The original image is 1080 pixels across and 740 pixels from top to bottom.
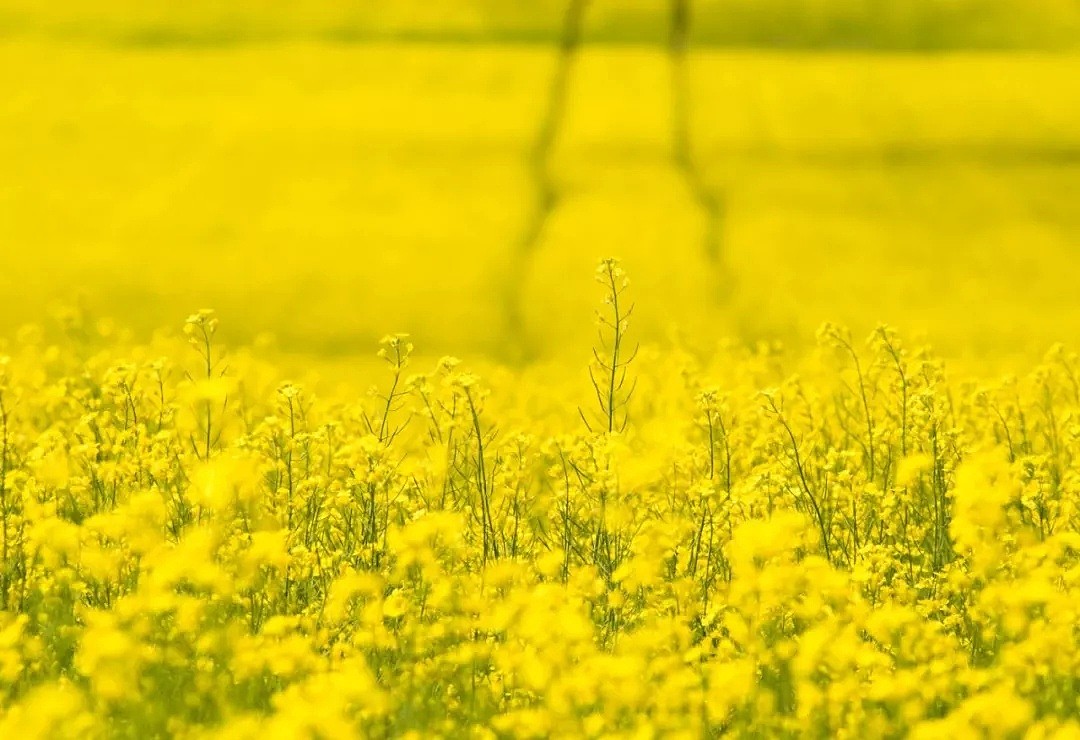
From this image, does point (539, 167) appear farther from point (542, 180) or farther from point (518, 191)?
point (518, 191)

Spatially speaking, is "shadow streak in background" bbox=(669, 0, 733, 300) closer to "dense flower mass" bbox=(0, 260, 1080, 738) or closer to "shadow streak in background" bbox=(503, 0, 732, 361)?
"shadow streak in background" bbox=(503, 0, 732, 361)

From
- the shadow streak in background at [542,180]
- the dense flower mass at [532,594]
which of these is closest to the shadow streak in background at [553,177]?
the shadow streak in background at [542,180]

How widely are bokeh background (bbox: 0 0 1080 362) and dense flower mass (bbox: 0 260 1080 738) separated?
3242 mm

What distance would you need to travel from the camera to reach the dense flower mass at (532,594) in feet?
8.39

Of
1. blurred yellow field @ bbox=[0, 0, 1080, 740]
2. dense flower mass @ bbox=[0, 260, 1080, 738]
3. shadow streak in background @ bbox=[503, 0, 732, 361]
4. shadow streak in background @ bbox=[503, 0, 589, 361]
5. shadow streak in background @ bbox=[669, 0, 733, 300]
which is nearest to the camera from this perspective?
dense flower mass @ bbox=[0, 260, 1080, 738]

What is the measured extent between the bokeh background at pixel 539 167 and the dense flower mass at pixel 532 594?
3242 mm

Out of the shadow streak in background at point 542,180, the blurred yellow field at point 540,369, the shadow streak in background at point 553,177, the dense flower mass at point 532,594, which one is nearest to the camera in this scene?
the dense flower mass at point 532,594

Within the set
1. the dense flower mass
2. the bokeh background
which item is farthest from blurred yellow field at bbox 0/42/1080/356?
the dense flower mass

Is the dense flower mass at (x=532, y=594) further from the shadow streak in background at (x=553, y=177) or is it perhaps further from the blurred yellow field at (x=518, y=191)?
the blurred yellow field at (x=518, y=191)

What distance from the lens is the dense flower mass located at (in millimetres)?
2557

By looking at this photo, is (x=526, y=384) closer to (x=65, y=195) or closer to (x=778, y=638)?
(x=778, y=638)

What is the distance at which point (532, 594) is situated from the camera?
2.79 meters

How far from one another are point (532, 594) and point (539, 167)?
5.51 m

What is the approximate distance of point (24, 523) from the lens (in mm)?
3439
